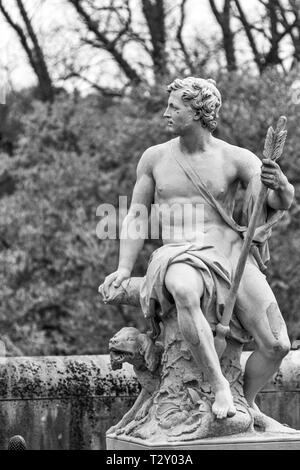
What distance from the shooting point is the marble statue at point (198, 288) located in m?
8.12

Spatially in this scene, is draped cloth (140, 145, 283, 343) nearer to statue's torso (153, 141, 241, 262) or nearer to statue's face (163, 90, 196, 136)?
statue's torso (153, 141, 241, 262)

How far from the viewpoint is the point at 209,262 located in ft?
27.1

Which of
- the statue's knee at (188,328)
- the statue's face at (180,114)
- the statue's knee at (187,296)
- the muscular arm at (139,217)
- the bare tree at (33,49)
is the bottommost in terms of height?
the statue's knee at (188,328)

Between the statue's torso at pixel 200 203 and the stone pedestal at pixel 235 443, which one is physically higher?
the statue's torso at pixel 200 203

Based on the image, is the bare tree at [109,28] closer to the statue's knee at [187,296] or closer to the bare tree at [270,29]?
the bare tree at [270,29]

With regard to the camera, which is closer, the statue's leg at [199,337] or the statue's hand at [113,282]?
the statue's leg at [199,337]

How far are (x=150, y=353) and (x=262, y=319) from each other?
80 cm

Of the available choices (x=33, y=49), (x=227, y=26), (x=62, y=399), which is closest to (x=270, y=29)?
(x=227, y=26)

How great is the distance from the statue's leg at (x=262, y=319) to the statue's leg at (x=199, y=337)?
35cm

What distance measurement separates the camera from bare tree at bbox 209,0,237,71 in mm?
20250

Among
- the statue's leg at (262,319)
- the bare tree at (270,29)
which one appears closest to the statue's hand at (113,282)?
the statue's leg at (262,319)

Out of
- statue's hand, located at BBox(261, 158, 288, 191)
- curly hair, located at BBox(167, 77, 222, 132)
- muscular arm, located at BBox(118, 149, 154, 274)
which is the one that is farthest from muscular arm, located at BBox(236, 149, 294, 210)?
muscular arm, located at BBox(118, 149, 154, 274)

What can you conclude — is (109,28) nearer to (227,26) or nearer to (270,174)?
(227,26)

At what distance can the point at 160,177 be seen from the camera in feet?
28.5
